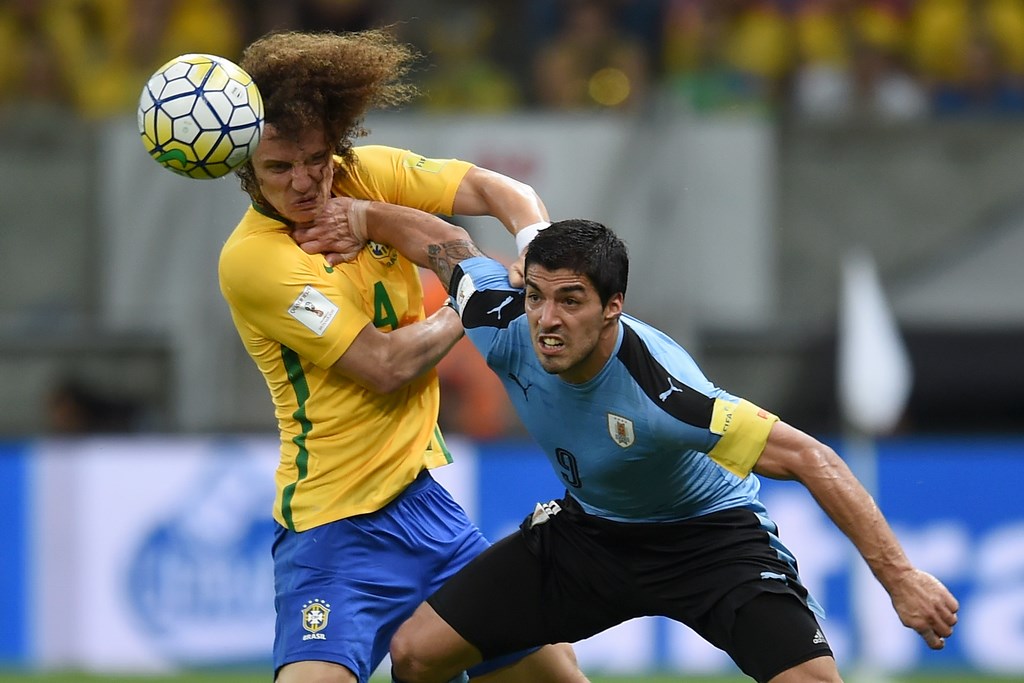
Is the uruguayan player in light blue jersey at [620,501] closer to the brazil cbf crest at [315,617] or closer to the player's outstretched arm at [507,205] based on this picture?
the player's outstretched arm at [507,205]

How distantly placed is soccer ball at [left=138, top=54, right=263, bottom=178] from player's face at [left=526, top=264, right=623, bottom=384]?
3.33ft

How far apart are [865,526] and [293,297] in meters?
1.99

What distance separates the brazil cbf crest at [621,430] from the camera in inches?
205

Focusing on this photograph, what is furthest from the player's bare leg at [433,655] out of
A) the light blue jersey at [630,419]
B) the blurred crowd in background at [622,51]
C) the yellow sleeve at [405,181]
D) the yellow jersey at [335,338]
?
the blurred crowd in background at [622,51]

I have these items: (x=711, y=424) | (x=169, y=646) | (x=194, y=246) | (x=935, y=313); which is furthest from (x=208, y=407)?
(x=711, y=424)

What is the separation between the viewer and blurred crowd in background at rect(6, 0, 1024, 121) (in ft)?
40.7

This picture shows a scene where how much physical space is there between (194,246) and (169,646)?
2.72 m

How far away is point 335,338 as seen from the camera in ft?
18.2

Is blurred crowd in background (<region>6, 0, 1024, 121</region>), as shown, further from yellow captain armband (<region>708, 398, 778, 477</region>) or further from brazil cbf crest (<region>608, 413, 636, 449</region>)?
yellow captain armband (<region>708, 398, 778, 477</region>)

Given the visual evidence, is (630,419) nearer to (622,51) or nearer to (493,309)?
(493,309)

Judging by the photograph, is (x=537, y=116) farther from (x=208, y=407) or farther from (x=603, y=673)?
(x=603, y=673)

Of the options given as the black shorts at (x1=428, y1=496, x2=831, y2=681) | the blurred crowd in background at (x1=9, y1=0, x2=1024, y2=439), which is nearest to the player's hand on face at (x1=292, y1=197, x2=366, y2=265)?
the black shorts at (x1=428, y1=496, x2=831, y2=681)

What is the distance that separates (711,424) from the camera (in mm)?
5039

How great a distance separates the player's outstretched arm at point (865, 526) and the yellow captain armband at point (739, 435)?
0.11 feet
